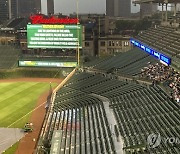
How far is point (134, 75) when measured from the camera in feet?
111

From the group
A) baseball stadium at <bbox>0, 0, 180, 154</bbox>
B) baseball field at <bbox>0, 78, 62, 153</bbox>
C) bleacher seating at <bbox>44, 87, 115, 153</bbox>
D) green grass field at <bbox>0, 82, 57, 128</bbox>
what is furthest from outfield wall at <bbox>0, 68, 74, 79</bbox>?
bleacher seating at <bbox>44, 87, 115, 153</bbox>

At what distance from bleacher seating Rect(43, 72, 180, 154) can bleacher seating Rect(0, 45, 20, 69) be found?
84.6ft

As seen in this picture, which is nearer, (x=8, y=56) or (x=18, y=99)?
(x=18, y=99)

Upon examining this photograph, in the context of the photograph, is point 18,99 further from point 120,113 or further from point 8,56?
point 8,56

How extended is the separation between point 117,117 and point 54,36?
32.3 metres

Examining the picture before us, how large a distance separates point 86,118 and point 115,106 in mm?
2324

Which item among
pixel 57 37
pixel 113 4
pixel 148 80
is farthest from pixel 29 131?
pixel 113 4

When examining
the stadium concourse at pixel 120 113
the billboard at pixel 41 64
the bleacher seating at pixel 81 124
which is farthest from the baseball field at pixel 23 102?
the billboard at pixel 41 64

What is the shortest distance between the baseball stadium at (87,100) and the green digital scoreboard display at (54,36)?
15 cm

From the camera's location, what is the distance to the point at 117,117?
23109 mm

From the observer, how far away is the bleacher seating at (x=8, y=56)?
57.5m

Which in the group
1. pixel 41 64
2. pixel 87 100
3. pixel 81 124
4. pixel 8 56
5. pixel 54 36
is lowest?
pixel 81 124

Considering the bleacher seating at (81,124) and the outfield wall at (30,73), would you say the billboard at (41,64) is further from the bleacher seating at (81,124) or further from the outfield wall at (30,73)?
the bleacher seating at (81,124)

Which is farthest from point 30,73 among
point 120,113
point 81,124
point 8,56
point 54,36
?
point 120,113
